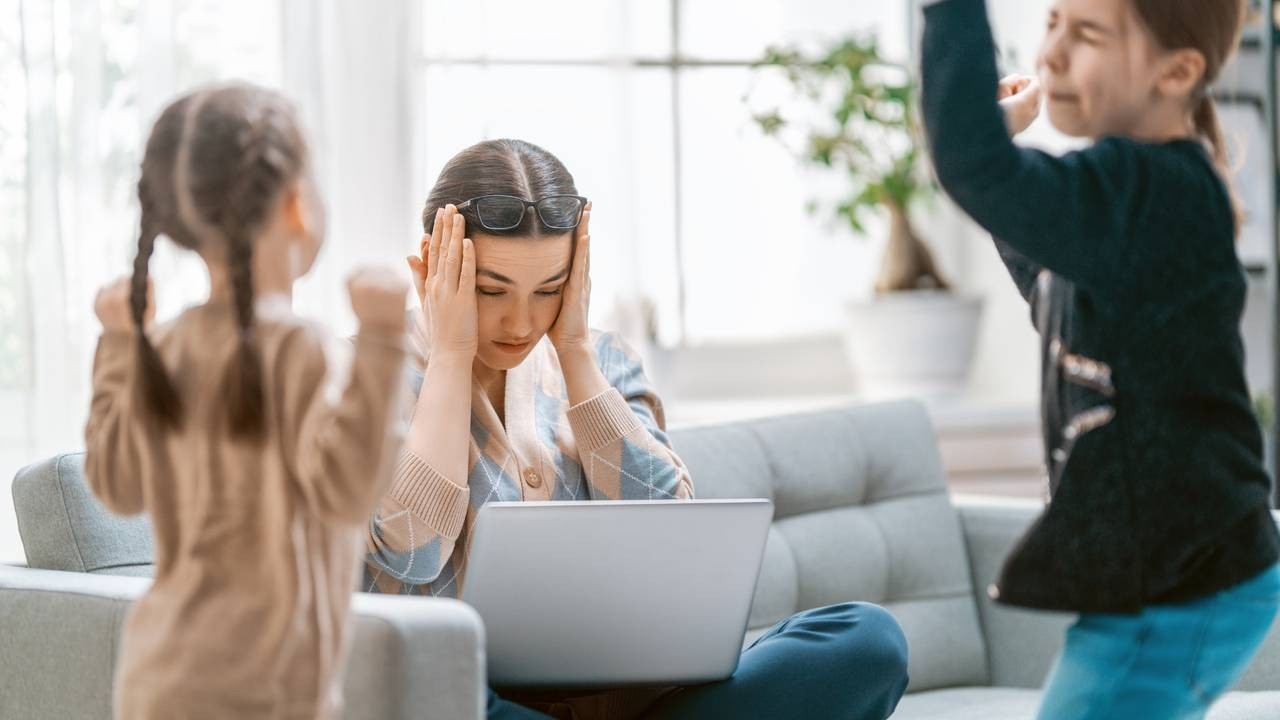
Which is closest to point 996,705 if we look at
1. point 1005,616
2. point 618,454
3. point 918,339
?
point 1005,616

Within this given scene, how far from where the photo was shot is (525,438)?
1668 mm

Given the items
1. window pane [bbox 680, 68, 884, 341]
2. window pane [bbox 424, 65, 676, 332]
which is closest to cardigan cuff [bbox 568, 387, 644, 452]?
window pane [bbox 424, 65, 676, 332]

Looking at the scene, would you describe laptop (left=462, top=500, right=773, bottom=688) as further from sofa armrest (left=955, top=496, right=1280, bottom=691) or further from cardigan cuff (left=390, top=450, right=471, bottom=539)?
sofa armrest (left=955, top=496, right=1280, bottom=691)

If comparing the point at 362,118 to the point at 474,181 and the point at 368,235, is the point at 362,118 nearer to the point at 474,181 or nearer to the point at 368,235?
the point at 368,235

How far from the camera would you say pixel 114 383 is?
3.46 ft

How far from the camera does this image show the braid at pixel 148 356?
993 mm

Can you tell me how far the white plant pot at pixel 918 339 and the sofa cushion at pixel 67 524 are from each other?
201cm

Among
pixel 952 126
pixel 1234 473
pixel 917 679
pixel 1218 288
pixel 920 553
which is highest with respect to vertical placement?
pixel 952 126

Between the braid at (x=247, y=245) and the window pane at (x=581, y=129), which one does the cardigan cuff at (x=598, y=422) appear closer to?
the braid at (x=247, y=245)

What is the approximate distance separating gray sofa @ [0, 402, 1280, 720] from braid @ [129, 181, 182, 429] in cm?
46

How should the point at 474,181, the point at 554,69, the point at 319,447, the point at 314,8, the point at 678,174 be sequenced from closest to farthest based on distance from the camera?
the point at 319,447 < the point at 474,181 < the point at 314,8 < the point at 554,69 < the point at 678,174

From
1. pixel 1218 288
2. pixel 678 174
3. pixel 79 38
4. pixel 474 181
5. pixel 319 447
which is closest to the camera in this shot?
pixel 319 447

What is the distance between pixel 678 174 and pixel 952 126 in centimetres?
244

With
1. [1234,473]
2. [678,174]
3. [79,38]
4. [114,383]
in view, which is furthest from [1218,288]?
[678,174]
